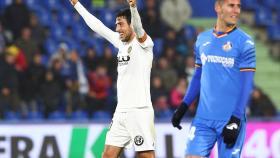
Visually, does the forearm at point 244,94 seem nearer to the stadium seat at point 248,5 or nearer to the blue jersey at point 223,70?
the blue jersey at point 223,70

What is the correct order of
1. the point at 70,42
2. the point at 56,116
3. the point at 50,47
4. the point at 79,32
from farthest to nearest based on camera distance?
the point at 79,32, the point at 70,42, the point at 50,47, the point at 56,116

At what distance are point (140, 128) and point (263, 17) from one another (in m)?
12.5

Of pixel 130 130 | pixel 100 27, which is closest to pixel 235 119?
pixel 130 130

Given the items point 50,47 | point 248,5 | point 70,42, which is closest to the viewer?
point 50,47

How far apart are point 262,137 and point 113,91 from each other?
3.75 m

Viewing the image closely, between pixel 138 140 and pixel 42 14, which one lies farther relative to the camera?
pixel 42 14

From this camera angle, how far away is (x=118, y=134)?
885 centimetres

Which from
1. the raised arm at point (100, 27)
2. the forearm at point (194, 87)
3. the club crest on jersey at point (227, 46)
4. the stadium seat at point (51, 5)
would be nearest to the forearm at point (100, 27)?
the raised arm at point (100, 27)

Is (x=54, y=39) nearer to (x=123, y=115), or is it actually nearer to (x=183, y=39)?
(x=183, y=39)

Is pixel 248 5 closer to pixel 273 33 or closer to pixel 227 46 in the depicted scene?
pixel 273 33

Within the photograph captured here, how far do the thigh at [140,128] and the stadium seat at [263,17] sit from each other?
12206 mm

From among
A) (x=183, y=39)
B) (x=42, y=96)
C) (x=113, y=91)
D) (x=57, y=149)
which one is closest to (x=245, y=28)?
(x=183, y=39)

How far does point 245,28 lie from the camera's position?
2086 cm

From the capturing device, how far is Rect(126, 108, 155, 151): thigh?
887 cm
